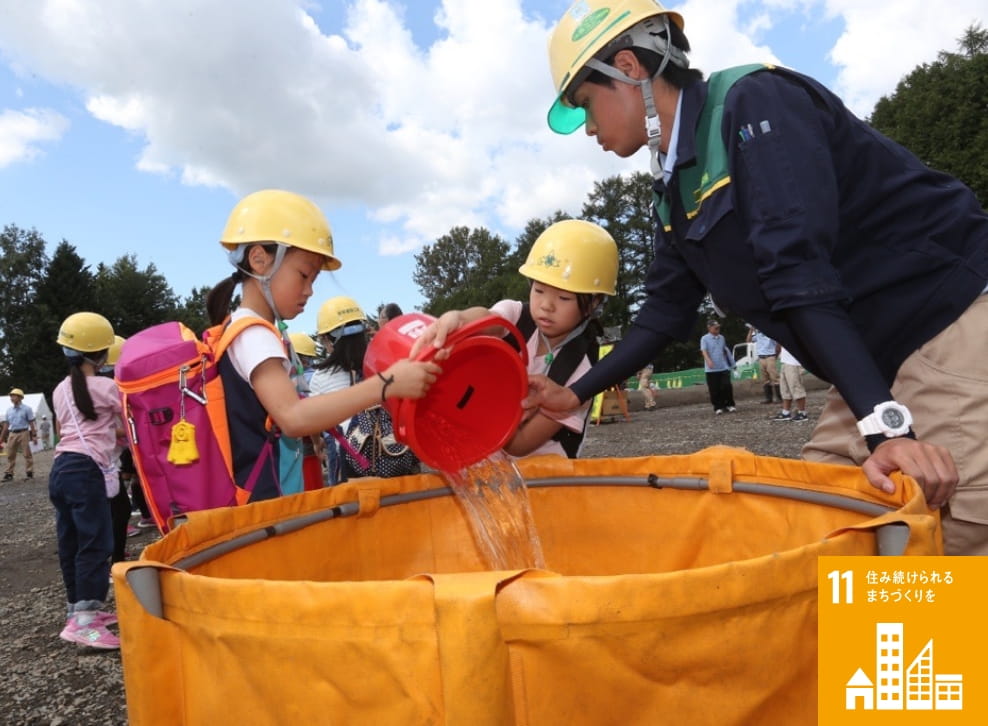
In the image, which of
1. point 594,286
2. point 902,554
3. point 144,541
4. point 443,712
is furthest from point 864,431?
point 144,541

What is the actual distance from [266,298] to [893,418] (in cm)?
189

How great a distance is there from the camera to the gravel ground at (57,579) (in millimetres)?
3564

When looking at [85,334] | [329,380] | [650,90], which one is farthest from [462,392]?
[85,334]

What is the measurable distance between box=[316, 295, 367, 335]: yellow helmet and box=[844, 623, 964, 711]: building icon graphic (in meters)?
4.89

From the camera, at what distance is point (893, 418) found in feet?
4.90

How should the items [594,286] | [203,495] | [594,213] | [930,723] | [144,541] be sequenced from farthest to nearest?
[594,213] < [144,541] < [594,286] < [203,495] < [930,723]

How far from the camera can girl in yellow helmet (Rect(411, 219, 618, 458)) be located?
A: 10.3 feet

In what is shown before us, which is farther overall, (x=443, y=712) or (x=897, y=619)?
(x=897, y=619)

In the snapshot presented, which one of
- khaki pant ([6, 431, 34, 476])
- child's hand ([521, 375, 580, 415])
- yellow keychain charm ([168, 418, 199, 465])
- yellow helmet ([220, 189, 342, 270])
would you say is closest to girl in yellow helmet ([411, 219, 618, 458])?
child's hand ([521, 375, 580, 415])

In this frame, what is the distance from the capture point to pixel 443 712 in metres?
1.04

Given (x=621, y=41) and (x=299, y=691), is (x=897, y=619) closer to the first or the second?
(x=299, y=691)

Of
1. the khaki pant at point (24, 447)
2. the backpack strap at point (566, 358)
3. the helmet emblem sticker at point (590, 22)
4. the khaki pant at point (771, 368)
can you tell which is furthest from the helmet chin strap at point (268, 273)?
the khaki pant at point (24, 447)

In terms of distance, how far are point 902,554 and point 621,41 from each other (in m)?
→ 1.49

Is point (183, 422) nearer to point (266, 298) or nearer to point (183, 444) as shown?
point (183, 444)
